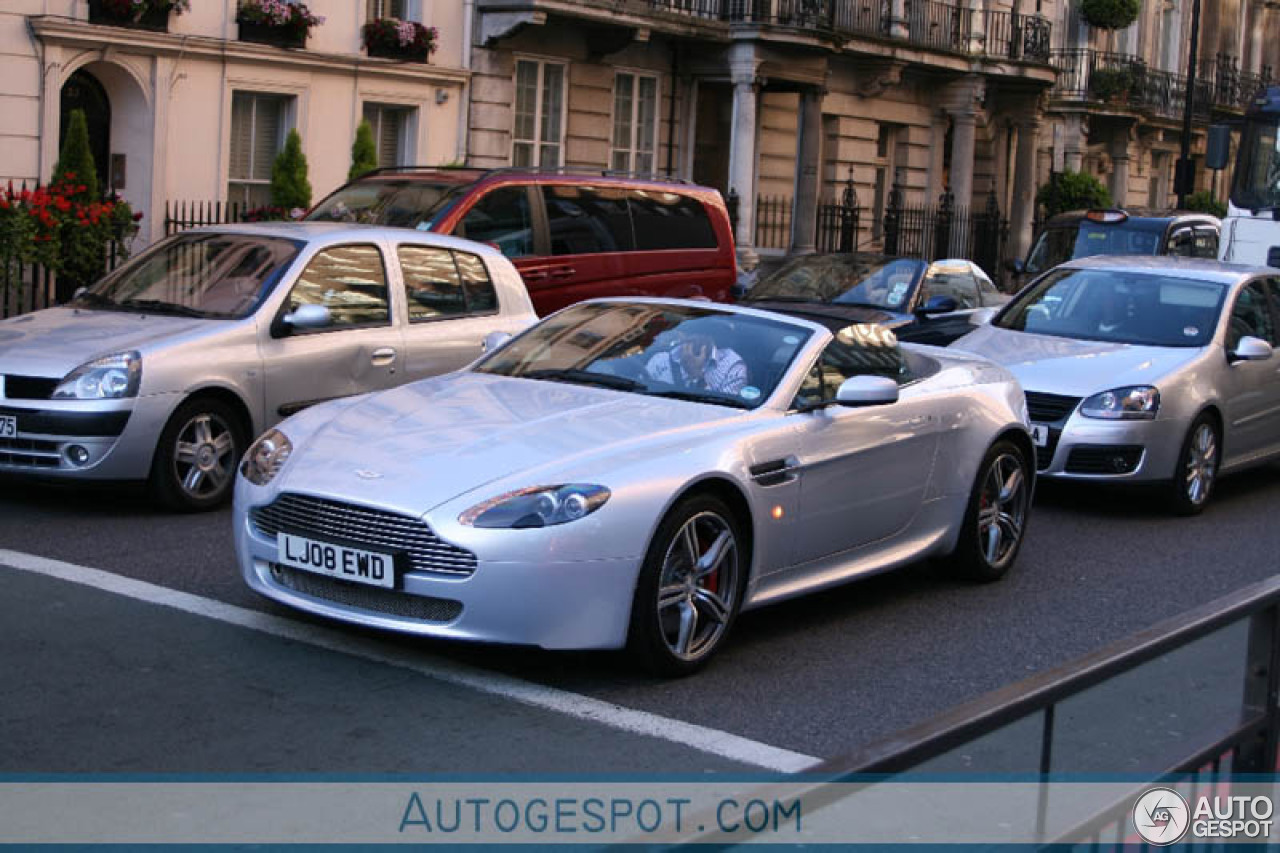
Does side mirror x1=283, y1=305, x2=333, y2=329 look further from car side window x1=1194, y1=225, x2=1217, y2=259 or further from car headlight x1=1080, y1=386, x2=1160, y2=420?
car side window x1=1194, y1=225, x2=1217, y2=259

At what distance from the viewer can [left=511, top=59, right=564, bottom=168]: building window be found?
27.0 m

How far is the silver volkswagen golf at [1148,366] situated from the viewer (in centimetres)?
1121

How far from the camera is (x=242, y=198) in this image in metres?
22.5

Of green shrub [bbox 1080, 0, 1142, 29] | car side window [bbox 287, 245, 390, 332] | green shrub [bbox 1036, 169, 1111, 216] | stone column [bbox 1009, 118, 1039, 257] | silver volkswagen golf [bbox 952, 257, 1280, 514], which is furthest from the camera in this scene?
green shrub [bbox 1080, 0, 1142, 29]

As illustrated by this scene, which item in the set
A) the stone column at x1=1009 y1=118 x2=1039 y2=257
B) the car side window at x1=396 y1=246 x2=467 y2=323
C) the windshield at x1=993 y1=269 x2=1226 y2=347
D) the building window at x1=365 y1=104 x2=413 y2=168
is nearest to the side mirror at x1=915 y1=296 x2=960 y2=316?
the windshield at x1=993 y1=269 x2=1226 y2=347

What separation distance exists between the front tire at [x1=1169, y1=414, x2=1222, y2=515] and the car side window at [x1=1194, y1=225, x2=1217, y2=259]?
32.0 feet

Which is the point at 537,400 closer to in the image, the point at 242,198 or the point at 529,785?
the point at 529,785

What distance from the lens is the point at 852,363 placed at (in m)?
8.12

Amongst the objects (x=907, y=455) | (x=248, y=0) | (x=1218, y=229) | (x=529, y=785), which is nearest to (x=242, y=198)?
(x=248, y=0)

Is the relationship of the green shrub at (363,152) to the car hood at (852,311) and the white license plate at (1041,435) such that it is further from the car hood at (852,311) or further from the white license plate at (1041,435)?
the white license plate at (1041,435)

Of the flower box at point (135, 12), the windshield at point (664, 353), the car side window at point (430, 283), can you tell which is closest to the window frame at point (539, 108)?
the flower box at point (135, 12)

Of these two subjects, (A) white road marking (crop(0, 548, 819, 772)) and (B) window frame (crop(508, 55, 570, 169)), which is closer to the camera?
(A) white road marking (crop(0, 548, 819, 772))

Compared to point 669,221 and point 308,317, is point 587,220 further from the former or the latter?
point 308,317

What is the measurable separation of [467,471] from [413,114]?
1932cm
